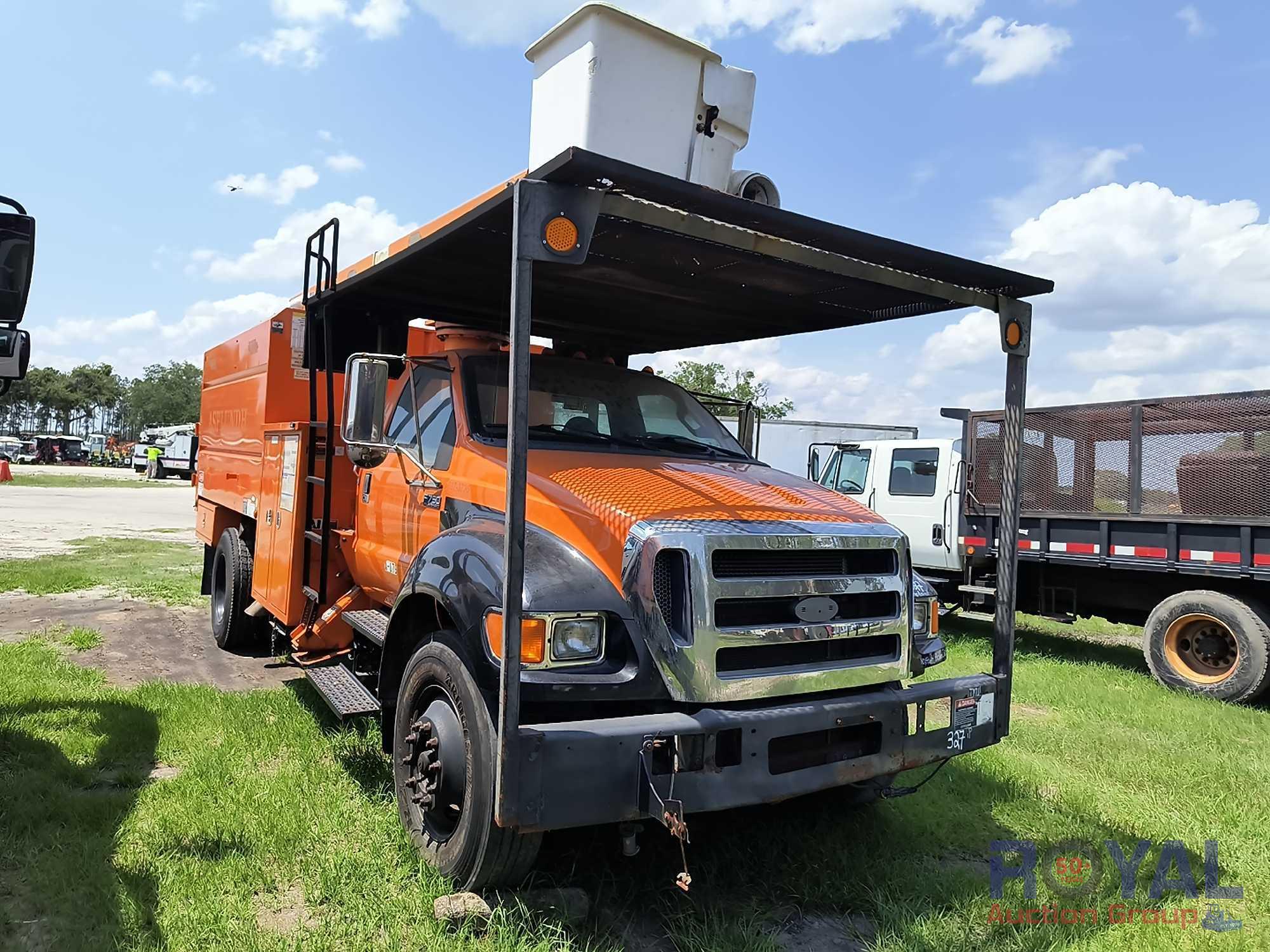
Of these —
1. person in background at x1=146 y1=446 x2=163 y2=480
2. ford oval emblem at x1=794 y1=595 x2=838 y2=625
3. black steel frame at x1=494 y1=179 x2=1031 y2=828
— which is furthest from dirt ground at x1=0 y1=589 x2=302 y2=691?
person in background at x1=146 y1=446 x2=163 y2=480

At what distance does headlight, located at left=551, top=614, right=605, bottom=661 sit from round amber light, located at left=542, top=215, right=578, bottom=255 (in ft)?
4.06

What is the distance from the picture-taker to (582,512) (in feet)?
11.2

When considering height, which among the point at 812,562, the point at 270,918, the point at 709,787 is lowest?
the point at 270,918

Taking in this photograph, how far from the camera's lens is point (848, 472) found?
11.2m

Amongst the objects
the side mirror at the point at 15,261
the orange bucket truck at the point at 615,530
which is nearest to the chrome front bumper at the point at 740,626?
the orange bucket truck at the point at 615,530

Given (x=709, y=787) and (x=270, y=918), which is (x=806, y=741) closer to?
(x=709, y=787)

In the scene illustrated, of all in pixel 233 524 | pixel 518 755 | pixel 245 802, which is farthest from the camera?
pixel 233 524

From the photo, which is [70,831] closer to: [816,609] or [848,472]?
[816,609]

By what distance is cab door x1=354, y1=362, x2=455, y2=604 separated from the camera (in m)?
4.26

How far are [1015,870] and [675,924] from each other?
159 cm

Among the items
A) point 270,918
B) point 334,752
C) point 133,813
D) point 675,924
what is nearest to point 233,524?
point 334,752

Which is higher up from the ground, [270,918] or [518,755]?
[518,755]

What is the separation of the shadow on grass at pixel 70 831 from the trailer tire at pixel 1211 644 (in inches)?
297

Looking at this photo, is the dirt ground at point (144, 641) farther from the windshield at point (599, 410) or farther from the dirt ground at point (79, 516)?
the dirt ground at point (79, 516)
